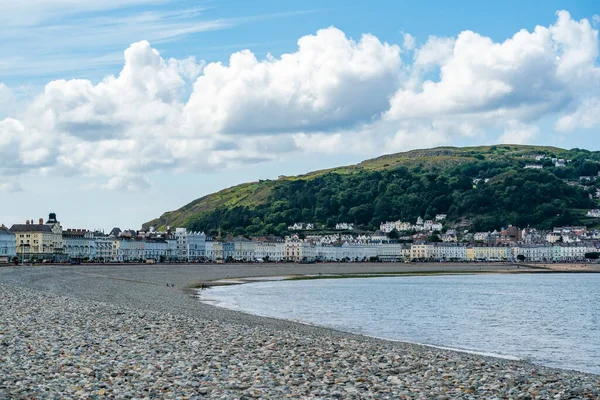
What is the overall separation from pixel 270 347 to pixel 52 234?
4468 inches

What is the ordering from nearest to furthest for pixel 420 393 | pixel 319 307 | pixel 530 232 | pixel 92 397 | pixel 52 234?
1. pixel 92 397
2. pixel 420 393
3. pixel 319 307
4. pixel 52 234
5. pixel 530 232

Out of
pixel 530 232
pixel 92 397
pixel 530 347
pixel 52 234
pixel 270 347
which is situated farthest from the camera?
pixel 530 232

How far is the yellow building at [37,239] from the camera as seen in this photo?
119 m

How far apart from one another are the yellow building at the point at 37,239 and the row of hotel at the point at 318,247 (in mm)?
3667

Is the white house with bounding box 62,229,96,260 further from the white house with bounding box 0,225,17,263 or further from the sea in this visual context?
the sea

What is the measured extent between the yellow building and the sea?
7598 cm

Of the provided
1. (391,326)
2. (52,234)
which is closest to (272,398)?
(391,326)

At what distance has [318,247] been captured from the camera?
6762 inches

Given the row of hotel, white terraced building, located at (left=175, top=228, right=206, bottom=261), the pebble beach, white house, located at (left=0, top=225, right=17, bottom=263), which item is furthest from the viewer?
white terraced building, located at (left=175, top=228, right=206, bottom=261)

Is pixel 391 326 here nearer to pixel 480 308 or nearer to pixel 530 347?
pixel 530 347

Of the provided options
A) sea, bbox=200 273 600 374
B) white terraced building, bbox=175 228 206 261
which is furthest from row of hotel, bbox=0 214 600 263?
sea, bbox=200 273 600 374

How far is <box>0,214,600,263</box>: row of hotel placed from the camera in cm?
13850

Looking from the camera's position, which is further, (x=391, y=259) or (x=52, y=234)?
(x=391, y=259)

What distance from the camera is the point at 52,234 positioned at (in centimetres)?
12425
